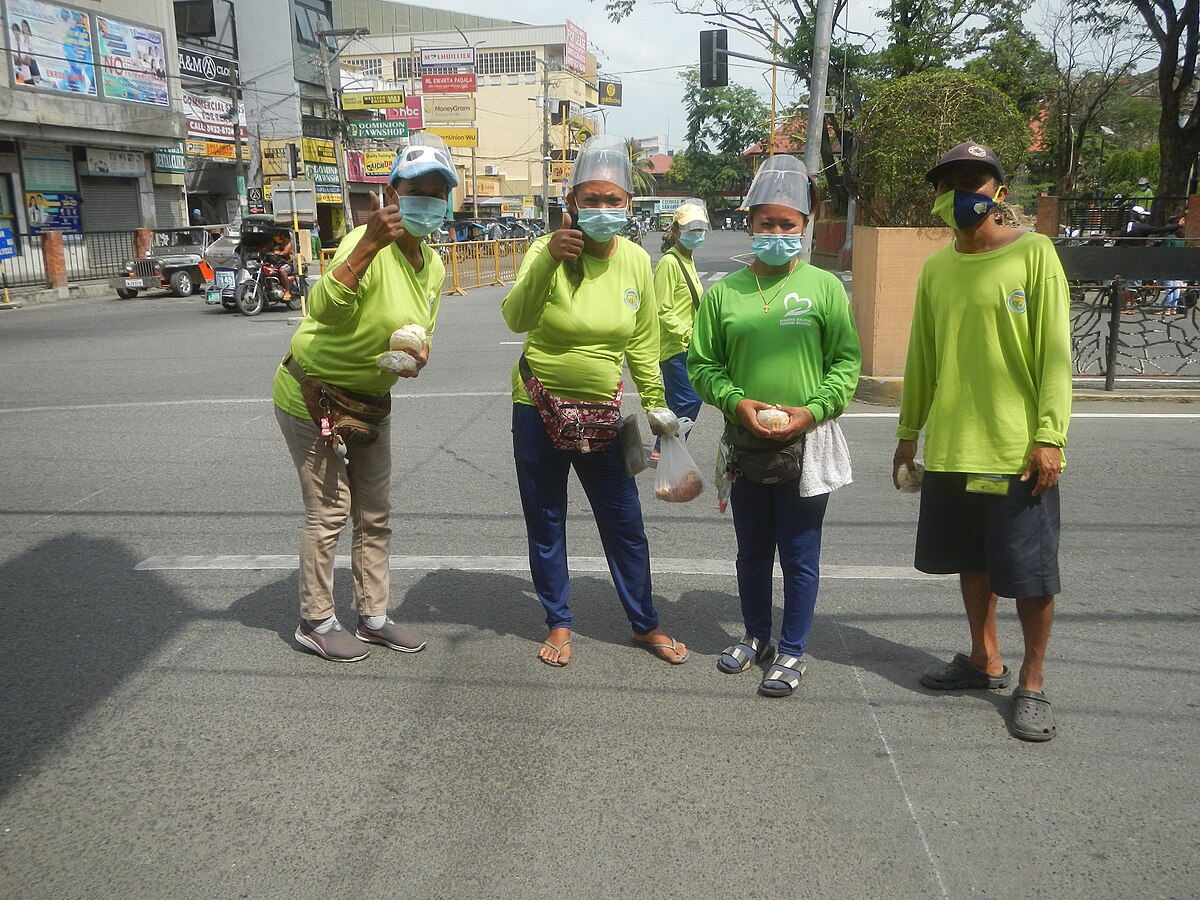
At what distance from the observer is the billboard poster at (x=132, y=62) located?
2862 cm

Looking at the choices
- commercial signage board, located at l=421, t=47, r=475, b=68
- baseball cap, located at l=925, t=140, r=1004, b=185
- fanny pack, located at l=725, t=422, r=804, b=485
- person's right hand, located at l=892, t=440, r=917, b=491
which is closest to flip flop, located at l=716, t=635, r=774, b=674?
fanny pack, located at l=725, t=422, r=804, b=485

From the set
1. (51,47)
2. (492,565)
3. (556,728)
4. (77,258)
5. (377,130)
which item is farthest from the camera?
(377,130)

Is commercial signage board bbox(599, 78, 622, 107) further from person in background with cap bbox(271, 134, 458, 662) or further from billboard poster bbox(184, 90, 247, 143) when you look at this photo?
person in background with cap bbox(271, 134, 458, 662)

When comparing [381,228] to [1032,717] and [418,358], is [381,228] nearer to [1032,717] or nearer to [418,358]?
[418,358]

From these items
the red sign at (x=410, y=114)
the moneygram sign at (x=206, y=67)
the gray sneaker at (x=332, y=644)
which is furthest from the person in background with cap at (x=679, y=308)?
the red sign at (x=410, y=114)

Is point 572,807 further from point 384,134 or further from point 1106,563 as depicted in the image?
point 384,134

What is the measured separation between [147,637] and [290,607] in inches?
24.9

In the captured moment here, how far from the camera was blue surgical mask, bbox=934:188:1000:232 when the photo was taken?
337 cm

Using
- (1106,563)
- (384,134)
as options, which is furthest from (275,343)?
(384,134)

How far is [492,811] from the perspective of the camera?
3.03 m

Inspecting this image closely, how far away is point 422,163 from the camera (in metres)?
3.71

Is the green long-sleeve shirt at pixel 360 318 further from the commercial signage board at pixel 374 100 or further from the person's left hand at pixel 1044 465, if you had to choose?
the commercial signage board at pixel 374 100

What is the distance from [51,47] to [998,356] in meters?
29.9

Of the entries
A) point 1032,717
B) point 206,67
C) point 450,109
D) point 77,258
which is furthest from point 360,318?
point 450,109
